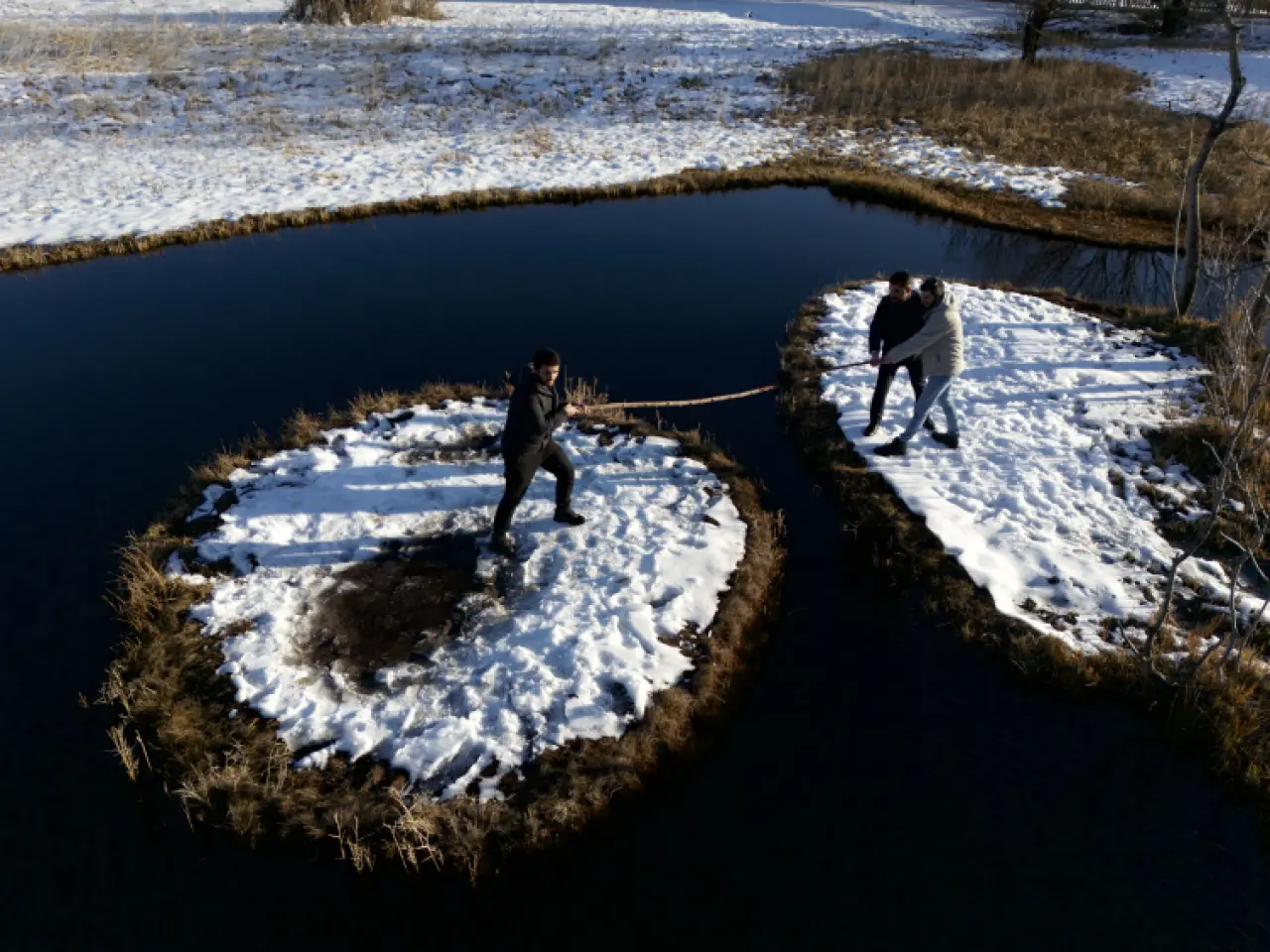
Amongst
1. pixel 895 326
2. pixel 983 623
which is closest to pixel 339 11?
pixel 895 326

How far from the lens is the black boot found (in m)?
7.99

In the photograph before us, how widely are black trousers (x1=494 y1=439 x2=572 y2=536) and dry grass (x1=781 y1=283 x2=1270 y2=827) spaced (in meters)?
3.33

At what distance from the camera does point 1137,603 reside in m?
7.02

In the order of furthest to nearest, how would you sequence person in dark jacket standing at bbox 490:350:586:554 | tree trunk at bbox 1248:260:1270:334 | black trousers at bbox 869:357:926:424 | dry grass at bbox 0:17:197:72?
dry grass at bbox 0:17:197:72
tree trunk at bbox 1248:260:1270:334
black trousers at bbox 869:357:926:424
person in dark jacket standing at bbox 490:350:586:554

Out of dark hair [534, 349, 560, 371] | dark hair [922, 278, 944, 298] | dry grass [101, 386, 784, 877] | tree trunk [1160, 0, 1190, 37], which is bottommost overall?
dry grass [101, 386, 784, 877]

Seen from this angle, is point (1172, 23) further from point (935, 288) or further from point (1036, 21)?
point (935, 288)

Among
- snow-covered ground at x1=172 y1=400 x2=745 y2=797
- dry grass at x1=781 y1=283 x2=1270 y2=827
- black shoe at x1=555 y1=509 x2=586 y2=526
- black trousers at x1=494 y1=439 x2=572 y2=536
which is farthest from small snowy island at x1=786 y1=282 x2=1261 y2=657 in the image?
black trousers at x1=494 y1=439 x2=572 y2=536

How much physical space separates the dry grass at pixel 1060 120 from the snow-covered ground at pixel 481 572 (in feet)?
54.5

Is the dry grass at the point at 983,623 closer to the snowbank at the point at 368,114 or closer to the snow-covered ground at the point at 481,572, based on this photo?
the snow-covered ground at the point at 481,572

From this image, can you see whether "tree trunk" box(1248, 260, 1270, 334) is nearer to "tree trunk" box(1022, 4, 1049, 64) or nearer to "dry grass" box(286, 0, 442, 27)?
"tree trunk" box(1022, 4, 1049, 64)

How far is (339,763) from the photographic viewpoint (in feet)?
18.6

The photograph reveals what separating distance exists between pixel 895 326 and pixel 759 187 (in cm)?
1227

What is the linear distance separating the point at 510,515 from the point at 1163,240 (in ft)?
56.4

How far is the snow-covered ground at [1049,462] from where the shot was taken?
727 centimetres
